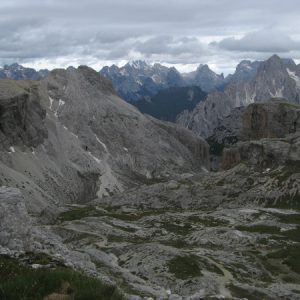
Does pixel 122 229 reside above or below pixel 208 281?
below

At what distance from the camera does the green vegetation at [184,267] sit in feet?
239

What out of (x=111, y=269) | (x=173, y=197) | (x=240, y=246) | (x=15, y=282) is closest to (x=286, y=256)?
(x=240, y=246)

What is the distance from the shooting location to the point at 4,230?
3538cm

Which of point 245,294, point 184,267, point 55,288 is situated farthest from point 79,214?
point 55,288

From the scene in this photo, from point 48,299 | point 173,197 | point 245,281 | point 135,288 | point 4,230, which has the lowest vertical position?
point 173,197

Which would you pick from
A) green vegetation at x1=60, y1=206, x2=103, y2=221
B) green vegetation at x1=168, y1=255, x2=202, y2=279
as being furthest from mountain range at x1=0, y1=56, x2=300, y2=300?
green vegetation at x1=60, y1=206, x2=103, y2=221

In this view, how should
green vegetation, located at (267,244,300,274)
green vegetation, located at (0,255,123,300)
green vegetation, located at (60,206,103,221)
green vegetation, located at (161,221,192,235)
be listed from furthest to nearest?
green vegetation, located at (60,206,103,221) → green vegetation, located at (161,221,192,235) → green vegetation, located at (267,244,300,274) → green vegetation, located at (0,255,123,300)

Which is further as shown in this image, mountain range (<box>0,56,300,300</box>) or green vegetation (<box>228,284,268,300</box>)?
green vegetation (<box>228,284,268,300</box>)

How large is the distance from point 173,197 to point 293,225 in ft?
207

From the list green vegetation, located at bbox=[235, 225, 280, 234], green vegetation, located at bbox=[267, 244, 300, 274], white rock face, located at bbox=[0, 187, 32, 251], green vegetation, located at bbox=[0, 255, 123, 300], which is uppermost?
green vegetation, located at bbox=[0, 255, 123, 300]

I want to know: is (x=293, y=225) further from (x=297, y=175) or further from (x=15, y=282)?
(x=15, y=282)

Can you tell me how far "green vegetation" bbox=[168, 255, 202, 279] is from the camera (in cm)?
7288

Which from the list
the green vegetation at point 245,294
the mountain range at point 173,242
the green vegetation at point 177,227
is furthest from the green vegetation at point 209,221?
the green vegetation at point 245,294

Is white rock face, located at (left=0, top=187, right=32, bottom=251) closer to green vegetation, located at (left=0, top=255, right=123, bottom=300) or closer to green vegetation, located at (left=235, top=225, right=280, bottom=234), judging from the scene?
green vegetation, located at (left=0, top=255, right=123, bottom=300)
